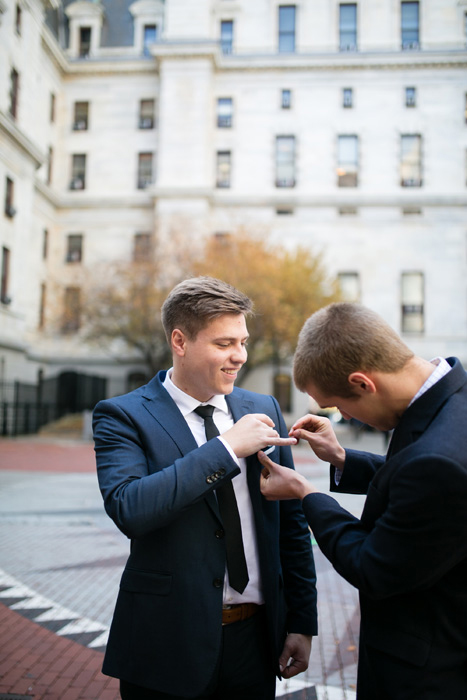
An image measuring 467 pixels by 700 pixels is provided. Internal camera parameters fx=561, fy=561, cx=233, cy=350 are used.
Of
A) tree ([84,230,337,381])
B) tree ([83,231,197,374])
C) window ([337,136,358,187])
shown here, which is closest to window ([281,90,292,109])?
window ([337,136,358,187])

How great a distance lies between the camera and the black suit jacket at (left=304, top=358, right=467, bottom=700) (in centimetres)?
168

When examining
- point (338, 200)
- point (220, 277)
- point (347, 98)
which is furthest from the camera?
point (347, 98)

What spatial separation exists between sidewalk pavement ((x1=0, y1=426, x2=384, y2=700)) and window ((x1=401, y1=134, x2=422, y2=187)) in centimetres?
3171

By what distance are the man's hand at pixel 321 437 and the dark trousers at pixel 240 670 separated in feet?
2.44

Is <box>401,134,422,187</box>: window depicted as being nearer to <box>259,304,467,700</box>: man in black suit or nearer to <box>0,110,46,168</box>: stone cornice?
<box>0,110,46,168</box>: stone cornice

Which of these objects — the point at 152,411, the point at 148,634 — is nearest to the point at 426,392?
the point at 152,411

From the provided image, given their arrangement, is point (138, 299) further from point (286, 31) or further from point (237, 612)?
point (286, 31)

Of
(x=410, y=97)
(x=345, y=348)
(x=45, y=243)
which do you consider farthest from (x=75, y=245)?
(x=345, y=348)

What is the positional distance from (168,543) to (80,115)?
4211 centimetres

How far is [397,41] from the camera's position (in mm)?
37750

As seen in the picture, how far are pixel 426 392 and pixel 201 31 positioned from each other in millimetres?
40510

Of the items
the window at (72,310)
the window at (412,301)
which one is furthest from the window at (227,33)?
the window at (72,310)

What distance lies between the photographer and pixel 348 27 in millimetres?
38281

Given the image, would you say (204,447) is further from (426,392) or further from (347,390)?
(426,392)
